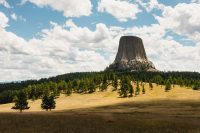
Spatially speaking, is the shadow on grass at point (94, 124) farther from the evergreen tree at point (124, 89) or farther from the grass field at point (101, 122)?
the evergreen tree at point (124, 89)

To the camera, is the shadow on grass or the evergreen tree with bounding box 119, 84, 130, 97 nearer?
the shadow on grass

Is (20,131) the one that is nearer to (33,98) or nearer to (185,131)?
(185,131)

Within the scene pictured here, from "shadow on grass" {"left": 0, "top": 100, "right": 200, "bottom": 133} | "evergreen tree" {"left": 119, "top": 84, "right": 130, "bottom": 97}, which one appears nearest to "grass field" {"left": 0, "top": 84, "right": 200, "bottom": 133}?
"shadow on grass" {"left": 0, "top": 100, "right": 200, "bottom": 133}

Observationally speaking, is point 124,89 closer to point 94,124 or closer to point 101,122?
point 101,122

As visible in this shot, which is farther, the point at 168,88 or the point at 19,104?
the point at 168,88

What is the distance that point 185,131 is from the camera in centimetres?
3188

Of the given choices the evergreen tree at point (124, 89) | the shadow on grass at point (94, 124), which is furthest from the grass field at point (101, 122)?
the evergreen tree at point (124, 89)

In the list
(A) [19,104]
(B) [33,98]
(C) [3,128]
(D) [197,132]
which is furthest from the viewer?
(B) [33,98]

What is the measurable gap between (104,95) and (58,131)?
157m

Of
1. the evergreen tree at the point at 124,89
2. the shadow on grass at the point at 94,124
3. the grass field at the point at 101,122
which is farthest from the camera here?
the evergreen tree at the point at 124,89

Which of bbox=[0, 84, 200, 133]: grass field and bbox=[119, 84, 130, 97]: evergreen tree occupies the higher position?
bbox=[119, 84, 130, 97]: evergreen tree

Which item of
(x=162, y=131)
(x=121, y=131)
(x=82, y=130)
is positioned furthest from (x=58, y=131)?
(x=162, y=131)

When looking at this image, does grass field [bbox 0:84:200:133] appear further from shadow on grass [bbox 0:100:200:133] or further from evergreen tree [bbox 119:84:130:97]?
evergreen tree [bbox 119:84:130:97]

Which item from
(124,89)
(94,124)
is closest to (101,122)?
(94,124)
